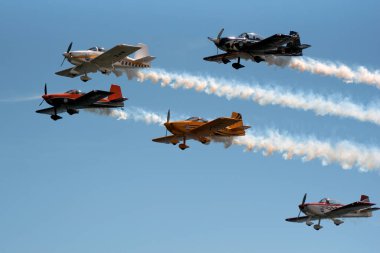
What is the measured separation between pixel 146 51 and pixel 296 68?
47.8 ft

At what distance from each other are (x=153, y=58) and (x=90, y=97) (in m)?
9.45

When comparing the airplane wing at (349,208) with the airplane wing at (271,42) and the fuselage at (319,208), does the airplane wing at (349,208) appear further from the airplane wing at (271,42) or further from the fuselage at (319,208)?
the airplane wing at (271,42)

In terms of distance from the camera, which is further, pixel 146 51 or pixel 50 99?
pixel 146 51

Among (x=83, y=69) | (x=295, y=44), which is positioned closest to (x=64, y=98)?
(x=83, y=69)

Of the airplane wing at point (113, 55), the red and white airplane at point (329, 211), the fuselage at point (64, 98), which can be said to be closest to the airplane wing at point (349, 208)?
the red and white airplane at point (329, 211)

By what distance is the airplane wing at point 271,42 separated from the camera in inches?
2298

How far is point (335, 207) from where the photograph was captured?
71812 mm

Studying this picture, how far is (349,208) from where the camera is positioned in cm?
7012

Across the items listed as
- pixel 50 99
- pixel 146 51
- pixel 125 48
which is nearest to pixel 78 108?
pixel 50 99

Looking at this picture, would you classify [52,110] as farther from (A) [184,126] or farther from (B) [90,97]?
(A) [184,126]

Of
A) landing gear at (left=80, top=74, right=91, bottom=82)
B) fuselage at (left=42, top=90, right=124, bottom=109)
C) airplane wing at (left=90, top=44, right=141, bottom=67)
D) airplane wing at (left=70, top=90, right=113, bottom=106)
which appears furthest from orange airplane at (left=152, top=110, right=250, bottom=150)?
landing gear at (left=80, top=74, right=91, bottom=82)

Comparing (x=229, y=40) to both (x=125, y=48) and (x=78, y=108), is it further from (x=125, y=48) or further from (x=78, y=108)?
(x=78, y=108)

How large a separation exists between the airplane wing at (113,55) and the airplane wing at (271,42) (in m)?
9.78

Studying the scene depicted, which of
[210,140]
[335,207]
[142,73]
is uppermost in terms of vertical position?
[142,73]
